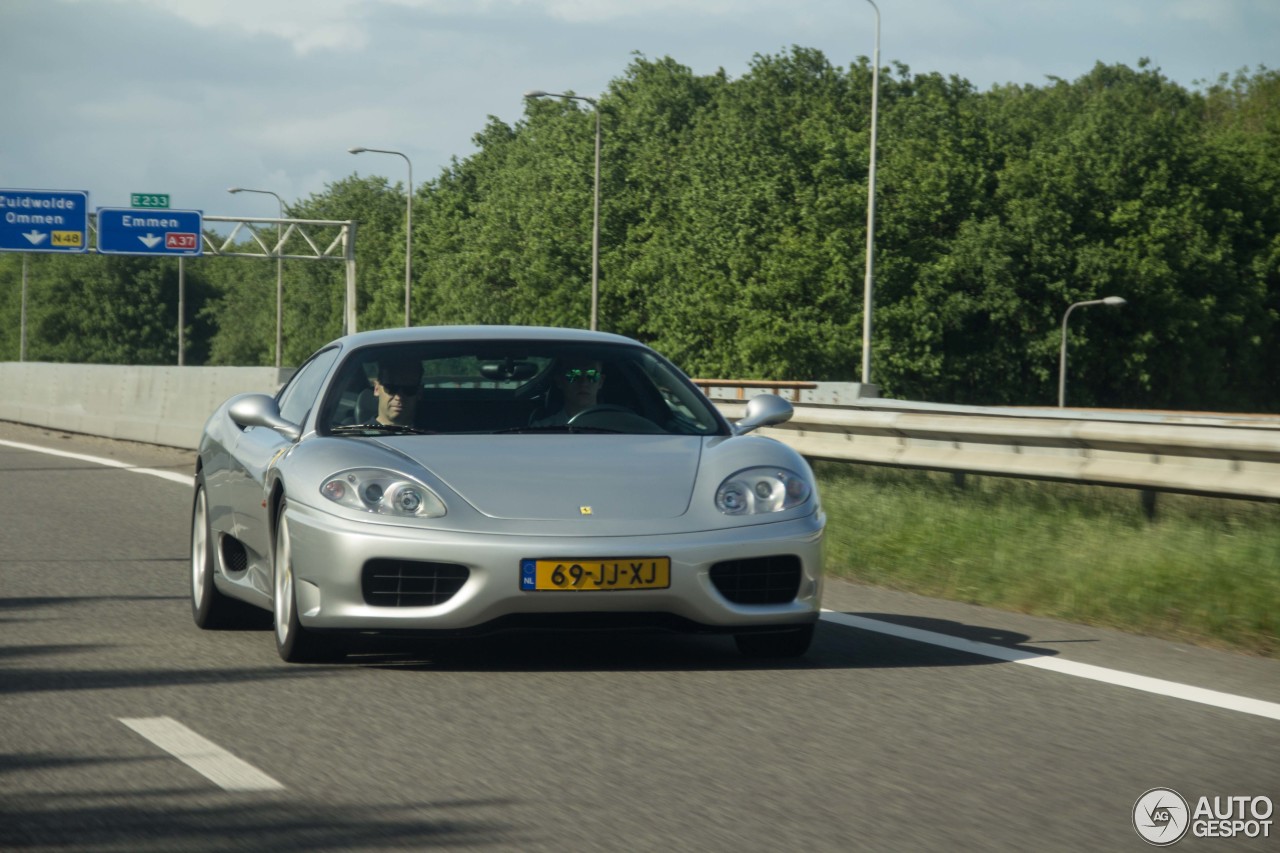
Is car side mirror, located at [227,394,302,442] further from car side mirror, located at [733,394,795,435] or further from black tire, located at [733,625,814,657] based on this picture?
black tire, located at [733,625,814,657]

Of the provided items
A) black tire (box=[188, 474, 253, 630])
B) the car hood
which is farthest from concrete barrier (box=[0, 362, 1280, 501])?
black tire (box=[188, 474, 253, 630])

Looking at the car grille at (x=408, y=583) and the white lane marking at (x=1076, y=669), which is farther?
the car grille at (x=408, y=583)

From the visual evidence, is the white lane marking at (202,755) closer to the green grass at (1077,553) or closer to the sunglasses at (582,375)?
the sunglasses at (582,375)

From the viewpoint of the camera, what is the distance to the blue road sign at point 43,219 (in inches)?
2072

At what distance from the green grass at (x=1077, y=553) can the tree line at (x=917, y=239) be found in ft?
170

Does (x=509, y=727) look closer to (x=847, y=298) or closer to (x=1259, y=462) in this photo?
(x=1259, y=462)

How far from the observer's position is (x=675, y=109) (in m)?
81.4

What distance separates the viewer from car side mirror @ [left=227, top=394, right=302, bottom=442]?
7.36 m

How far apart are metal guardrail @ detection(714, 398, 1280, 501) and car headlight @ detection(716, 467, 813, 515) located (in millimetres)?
2946

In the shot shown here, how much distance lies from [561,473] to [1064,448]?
15.8ft

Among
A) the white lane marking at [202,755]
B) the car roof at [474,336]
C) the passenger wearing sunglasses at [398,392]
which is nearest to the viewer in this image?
the white lane marking at [202,755]

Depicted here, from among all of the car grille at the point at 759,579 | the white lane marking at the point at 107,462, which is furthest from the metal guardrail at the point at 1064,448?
the white lane marking at the point at 107,462

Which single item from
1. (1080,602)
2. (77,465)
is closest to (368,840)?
(1080,602)

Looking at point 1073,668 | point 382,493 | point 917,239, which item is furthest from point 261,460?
point 917,239
